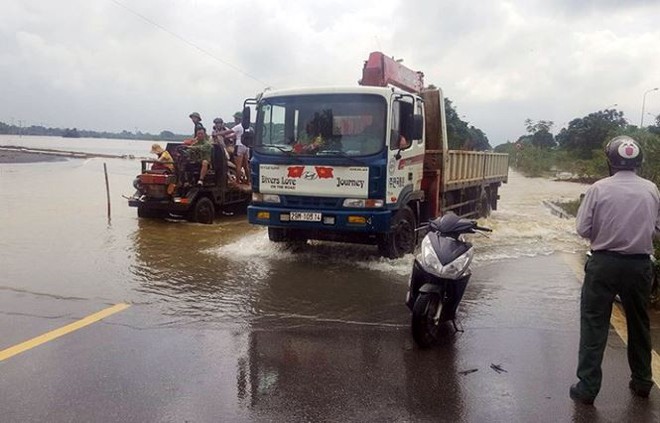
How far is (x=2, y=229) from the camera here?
35.1 ft

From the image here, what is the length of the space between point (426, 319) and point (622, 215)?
1825 millimetres

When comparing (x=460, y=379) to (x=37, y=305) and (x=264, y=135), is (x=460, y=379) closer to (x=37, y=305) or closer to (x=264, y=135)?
(x=37, y=305)

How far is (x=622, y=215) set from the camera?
149 inches

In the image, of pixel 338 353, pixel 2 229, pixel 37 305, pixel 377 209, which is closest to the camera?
pixel 338 353

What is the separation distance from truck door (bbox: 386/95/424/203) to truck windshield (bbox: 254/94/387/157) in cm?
23

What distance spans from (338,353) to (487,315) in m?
2.00

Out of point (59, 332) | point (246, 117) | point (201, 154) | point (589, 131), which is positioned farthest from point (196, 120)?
point (589, 131)

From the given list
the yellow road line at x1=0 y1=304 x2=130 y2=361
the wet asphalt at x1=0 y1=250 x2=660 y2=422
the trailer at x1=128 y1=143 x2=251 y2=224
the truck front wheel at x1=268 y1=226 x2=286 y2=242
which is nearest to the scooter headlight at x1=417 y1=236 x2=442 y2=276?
the wet asphalt at x1=0 y1=250 x2=660 y2=422

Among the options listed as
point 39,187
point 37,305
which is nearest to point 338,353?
point 37,305

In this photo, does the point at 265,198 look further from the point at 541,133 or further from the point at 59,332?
the point at 541,133

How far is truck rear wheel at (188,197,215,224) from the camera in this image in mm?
12211

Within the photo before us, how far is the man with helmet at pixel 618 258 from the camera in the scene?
3.79 metres

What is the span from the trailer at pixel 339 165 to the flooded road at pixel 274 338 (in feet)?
2.05

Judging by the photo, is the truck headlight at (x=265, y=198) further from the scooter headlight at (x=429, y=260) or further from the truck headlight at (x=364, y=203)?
the scooter headlight at (x=429, y=260)
